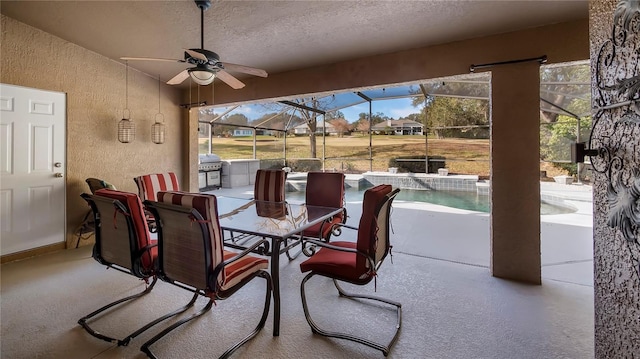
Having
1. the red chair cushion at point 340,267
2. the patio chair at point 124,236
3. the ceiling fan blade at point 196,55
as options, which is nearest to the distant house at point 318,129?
the ceiling fan blade at point 196,55

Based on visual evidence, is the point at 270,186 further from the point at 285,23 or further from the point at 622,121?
the point at 622,121

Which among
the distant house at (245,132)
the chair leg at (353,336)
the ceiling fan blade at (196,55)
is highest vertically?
the distant house at (245,132)

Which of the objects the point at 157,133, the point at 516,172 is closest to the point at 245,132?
the point at 157,133

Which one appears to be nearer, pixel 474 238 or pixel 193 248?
pixel 193 248

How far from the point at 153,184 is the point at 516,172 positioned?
398 cm

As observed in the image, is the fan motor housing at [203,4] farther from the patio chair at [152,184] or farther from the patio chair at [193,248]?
the patio chair at [152,184]

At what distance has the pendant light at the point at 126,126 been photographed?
13.4 ft

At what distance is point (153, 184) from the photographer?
357cm

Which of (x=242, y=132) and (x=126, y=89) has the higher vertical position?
(x=242, y=132)

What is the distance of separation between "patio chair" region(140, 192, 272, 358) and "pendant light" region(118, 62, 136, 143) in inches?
121

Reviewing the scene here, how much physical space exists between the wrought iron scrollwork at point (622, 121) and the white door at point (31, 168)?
4798 millimetres

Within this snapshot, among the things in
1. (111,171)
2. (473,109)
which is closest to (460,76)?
(111,171)

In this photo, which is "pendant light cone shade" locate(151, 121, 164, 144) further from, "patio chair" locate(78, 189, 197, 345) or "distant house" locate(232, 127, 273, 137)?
"distant house" locate(232, 127, 273, 137)

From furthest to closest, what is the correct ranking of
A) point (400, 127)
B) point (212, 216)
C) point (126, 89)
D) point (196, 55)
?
point (400, 127) → point (126, 89) → point (196, 55) → point (212, 216)
